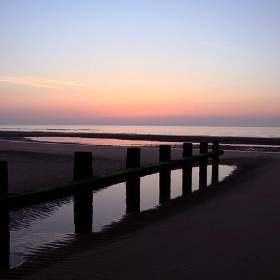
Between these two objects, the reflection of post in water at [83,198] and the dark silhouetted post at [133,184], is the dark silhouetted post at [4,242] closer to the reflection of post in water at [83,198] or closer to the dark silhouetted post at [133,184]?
the reflection of post in water at [83,198]

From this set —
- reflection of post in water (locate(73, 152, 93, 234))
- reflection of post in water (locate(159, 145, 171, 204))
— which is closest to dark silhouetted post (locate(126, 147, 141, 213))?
reflection of post in water (locate(159, 145, 171, 204))

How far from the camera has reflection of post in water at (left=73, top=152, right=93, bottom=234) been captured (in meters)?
6.54

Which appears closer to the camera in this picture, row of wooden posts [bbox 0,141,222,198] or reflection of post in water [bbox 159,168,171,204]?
row of wooden posts [bbox 0,141,222,198]

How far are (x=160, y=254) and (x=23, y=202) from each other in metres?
1.89

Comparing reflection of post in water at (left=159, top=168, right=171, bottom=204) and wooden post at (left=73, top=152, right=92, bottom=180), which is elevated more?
wooden post at (left=73, top=152, right=92, bottom=180)

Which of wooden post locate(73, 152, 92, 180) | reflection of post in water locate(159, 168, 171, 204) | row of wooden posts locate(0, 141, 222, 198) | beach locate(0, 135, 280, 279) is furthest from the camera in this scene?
reflection of post in water locate(159, 168, 171, 204)

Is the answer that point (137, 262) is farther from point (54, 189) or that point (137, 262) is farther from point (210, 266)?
point (54, 189)

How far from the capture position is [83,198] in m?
6.57

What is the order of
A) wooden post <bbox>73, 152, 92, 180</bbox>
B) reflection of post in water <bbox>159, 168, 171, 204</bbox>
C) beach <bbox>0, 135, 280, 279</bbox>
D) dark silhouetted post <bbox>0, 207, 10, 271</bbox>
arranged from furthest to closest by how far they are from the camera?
reflection of post in water <bbox>159, 168, 171, 204</bbox> → wooden post <bbox>73, 152, 92, 180</bbox> → dark silhouetted post <bbox>0, 207, 10, 271</bbox> → beach <bbox>0, 135, 280, 279</bbox>

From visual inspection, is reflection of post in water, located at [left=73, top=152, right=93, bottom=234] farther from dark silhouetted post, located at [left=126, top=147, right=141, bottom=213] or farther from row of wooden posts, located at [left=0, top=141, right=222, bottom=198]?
dark silhouetted post, located at [left=126, top=147, right=141, bottom=213]

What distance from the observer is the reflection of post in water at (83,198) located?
21.4 feet

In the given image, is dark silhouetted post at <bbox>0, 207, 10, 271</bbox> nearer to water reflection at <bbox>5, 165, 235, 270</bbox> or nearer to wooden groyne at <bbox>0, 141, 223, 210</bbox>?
water reflection at <bbox>5, 165, 235, 270</bbox>

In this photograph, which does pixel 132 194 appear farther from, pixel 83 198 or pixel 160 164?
pixel 83 198

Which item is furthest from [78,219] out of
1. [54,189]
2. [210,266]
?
[210,266]
